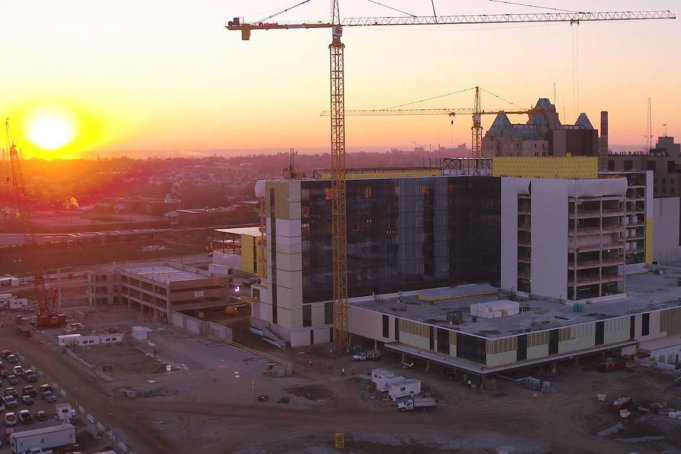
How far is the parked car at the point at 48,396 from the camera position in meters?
68.9

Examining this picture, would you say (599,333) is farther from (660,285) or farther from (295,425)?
(295,425)

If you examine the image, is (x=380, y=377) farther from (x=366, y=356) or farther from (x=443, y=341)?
(x=366, y=356)

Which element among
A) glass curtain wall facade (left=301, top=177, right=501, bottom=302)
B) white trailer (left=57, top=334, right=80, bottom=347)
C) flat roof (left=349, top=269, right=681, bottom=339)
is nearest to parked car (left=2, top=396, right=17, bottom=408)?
white trailer (left=57, top=334, right=80, bottom=347)

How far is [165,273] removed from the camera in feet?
362

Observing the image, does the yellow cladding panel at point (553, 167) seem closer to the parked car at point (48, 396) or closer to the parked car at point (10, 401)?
the parked car at point (48, 396)

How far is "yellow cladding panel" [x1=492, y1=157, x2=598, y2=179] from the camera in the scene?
88250 millimetres


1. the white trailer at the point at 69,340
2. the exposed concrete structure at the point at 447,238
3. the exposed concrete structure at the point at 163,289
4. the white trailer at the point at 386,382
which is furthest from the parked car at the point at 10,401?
the exposed concrete structure at the point at 163,289

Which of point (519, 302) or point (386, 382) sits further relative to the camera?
point (519, 302)

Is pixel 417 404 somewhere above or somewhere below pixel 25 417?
above

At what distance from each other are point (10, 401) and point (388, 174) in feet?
149

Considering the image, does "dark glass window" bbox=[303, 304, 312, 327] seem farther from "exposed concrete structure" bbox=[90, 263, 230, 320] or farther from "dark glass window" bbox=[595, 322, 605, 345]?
"dark glass window" bbox=[595, 322, 605, 345]

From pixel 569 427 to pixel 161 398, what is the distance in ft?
102

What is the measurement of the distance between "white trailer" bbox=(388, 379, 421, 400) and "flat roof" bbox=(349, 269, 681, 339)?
7.89 metres

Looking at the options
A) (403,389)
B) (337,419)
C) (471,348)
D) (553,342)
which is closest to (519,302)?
(553,342)
